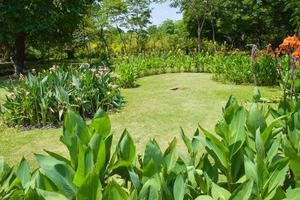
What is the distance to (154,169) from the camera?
6.13 feet

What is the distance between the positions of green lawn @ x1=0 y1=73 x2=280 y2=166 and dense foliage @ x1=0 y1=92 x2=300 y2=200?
4.17 m

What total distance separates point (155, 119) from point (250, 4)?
31.2m

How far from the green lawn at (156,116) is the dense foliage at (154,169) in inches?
164

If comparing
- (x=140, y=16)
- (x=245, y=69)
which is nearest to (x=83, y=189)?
(x=245, y=69)

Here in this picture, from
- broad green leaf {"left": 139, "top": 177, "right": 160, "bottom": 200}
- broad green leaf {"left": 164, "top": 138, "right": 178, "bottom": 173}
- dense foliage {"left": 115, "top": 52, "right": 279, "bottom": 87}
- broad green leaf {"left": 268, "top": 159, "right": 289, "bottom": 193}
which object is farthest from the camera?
dense foliage {"left": 115, "top": 52, "right": 279, "bottom": 87}

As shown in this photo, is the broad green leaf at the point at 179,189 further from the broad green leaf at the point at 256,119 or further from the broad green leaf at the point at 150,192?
the broad green leaf at the point at 256,119

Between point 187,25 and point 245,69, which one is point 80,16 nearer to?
point 245,69

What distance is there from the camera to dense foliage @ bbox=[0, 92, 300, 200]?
1.67 meters

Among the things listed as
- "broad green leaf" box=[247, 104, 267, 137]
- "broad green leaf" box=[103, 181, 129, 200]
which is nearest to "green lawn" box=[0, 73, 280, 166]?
"broad green leaf" box=[247, 104, 267, 137]

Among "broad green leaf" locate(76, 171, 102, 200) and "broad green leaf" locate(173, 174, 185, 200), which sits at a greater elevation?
"broad green leaf" locate(76, 171, 102, 200)

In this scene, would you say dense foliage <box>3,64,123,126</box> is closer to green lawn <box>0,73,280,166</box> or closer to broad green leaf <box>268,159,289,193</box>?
green lawn <box>0,73,280,166</box>

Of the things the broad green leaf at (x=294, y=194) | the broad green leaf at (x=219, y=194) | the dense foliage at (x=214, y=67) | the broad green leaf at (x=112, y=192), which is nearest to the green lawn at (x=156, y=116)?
the dense foliage at (x=214, y=67)

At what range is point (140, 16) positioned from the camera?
35219 mm

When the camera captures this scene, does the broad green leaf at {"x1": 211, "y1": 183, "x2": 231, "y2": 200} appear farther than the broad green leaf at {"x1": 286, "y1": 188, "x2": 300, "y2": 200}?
Yes
